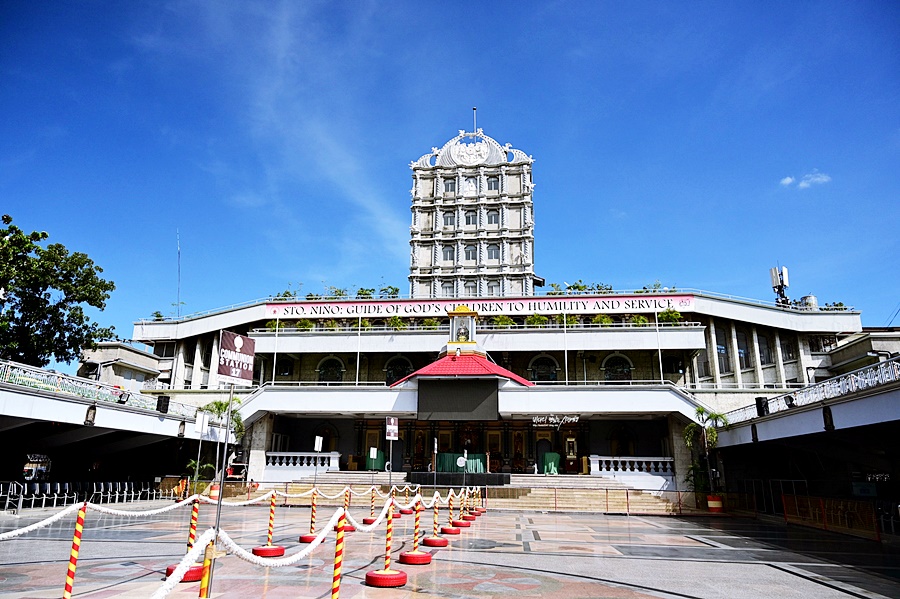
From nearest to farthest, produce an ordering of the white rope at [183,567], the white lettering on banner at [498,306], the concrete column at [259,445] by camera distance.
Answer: the white rope at [183,567], the concrete column at [259,445], the white lettering on banner at [498,306]

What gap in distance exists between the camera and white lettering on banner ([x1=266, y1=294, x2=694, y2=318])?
4338 centimetres

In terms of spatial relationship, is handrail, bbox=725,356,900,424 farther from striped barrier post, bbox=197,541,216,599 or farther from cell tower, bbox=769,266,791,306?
cell tower, bbox=769,266,791,306

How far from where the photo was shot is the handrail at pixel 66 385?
19.5m

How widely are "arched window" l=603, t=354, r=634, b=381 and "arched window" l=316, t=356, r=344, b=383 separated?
1946 centimetres

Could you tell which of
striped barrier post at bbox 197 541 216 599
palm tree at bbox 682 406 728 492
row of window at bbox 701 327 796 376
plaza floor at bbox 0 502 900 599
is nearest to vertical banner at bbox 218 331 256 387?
striped barrier post at bbox 197 541 216 599

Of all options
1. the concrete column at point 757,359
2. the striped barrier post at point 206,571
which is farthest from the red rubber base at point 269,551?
the concrete column at point 757,359

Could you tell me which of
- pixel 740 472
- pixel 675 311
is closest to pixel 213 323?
pixel 675 311

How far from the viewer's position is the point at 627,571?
424 inches

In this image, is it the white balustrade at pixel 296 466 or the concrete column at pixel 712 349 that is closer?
the white balustrade at pixel 296 466

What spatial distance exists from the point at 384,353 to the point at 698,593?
3602cm

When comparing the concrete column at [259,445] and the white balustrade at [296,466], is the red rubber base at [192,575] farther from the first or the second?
the concrete column at [259,445]

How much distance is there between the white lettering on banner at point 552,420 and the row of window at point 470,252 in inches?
893

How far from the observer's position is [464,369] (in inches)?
1309

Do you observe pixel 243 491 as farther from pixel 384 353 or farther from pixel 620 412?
pixel 620 412
